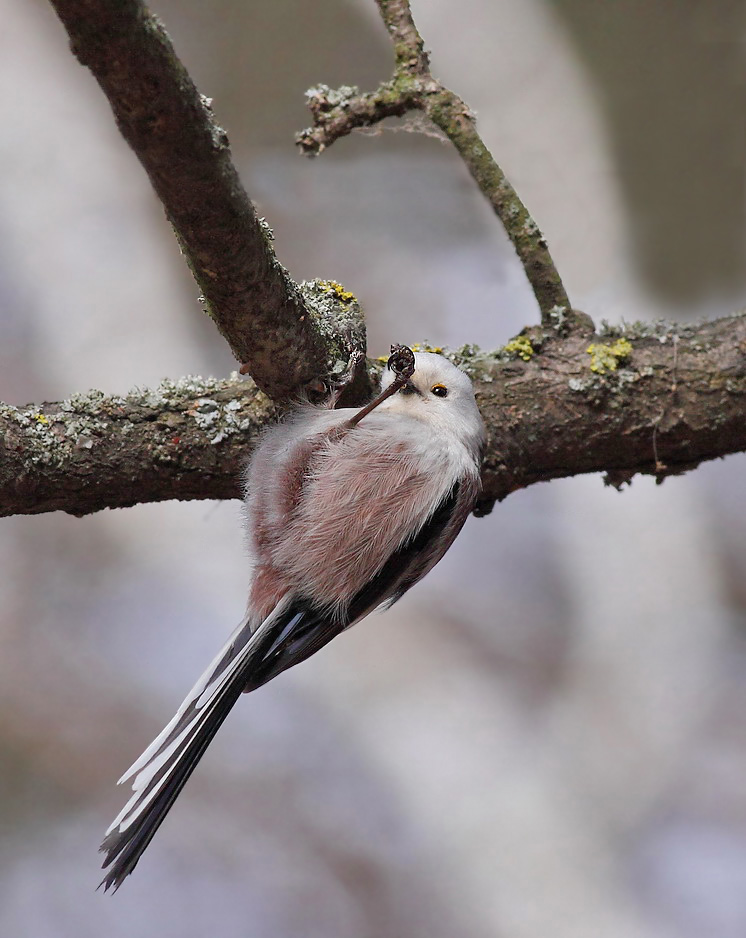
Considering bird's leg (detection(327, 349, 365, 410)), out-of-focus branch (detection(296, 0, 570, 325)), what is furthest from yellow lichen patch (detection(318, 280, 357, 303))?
out-of-focus branch (detection(296, 0, 570, 325))

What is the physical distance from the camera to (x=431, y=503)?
147cm

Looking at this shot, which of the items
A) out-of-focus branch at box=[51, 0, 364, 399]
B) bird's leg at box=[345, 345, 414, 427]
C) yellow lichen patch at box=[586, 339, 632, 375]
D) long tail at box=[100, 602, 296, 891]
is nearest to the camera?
out-of-focus branch at box=[51, 0, 364, 399]

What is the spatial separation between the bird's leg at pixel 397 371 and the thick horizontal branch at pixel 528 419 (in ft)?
0.58

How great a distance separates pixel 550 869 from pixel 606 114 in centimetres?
251

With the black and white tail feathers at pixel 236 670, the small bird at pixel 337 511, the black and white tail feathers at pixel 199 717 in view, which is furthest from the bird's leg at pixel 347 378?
the black and white tail feathers at pixel 199 717

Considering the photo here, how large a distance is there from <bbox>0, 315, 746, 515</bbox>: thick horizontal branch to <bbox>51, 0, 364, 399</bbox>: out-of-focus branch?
22 centimetres

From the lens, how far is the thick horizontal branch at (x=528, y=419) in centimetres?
150

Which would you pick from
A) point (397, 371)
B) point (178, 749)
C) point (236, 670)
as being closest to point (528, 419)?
point (397, 371)

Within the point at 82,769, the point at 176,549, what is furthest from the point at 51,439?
the point at 82,769

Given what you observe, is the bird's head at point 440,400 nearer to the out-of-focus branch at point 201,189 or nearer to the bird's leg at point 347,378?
the bird's leg at point 347,378

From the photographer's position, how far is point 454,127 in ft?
5.85

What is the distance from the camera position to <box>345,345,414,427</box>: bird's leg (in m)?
1.45

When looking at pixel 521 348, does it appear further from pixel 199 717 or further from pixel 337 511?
pixel 199 717

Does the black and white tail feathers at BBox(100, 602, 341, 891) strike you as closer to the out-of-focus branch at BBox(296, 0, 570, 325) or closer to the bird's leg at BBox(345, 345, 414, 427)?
the bird's leg at BBox(345, 345, 414, 427)
